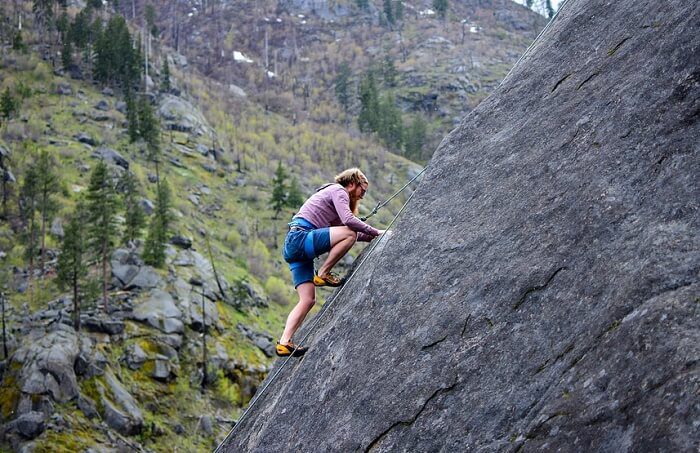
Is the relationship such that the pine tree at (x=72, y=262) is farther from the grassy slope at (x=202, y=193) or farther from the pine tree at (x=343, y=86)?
the pine tree at (x=343, y=86)

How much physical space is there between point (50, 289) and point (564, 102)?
115 ft

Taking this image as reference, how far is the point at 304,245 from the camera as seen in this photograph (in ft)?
25.4

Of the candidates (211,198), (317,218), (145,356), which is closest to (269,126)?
(211,198)

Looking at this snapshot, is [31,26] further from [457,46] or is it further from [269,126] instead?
[457,46]

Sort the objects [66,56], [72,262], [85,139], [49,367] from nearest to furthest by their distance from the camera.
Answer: [49,367] < [72,262] < [85,139] < [66,56]

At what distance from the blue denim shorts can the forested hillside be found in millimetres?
22577

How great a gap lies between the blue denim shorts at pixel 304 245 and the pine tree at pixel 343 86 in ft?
305

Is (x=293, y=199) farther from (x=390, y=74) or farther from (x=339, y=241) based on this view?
(x=390, y=74)

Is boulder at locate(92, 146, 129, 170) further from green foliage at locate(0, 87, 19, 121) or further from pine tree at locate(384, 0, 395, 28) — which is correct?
pine tree at locate(384, 0, 395, 28)

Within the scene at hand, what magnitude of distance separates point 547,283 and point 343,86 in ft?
334

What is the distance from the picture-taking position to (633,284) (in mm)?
4805

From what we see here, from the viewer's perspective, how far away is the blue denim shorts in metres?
7.70

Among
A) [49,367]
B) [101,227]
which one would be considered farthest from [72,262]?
[49,367]

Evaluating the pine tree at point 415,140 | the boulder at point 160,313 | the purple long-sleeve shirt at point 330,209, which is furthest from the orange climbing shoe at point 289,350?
the pine tree at point 415,140
